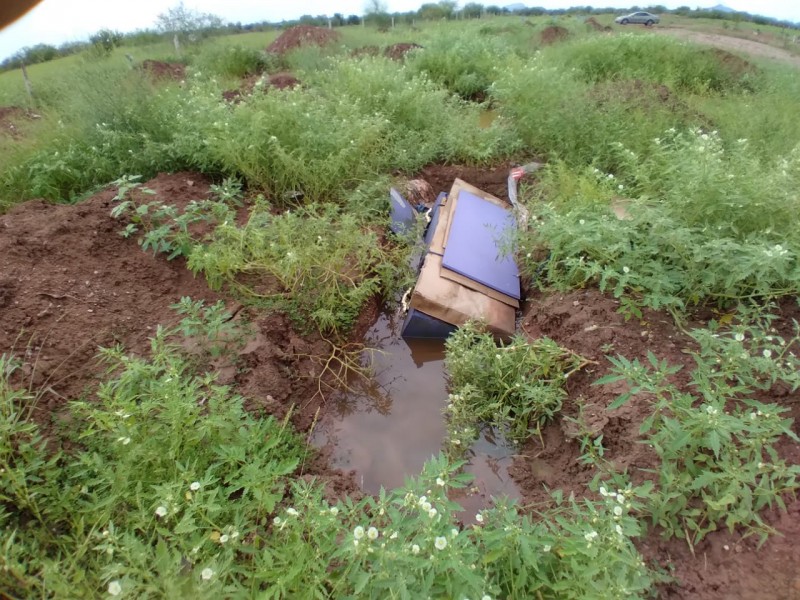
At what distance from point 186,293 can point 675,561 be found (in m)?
3.34

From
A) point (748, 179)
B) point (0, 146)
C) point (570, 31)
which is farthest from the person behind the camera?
→ point (570, 31)

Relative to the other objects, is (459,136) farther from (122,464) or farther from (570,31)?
(570,31)

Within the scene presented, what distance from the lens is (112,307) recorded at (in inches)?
124

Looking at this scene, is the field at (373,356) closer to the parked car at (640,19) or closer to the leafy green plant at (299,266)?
the leafy green plant at (299,266)

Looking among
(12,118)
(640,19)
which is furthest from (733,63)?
(12,118)

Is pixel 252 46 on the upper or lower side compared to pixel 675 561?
upper

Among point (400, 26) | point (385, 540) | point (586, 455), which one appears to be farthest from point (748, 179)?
point (400, 26)

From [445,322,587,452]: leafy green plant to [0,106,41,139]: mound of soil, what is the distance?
17.0 ft

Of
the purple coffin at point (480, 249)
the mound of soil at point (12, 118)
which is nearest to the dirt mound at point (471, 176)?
the purple coffin at point (480, 249)

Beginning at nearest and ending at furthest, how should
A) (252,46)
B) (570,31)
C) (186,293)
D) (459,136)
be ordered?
(186,293) → (459,136) → (252,46) → (570,31)

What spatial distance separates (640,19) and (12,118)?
52.0 feet

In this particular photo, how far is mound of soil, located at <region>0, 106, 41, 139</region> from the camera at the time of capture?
4998mm

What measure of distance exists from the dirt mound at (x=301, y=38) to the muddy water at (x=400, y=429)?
10043 millimetres

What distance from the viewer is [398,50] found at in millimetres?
11008
